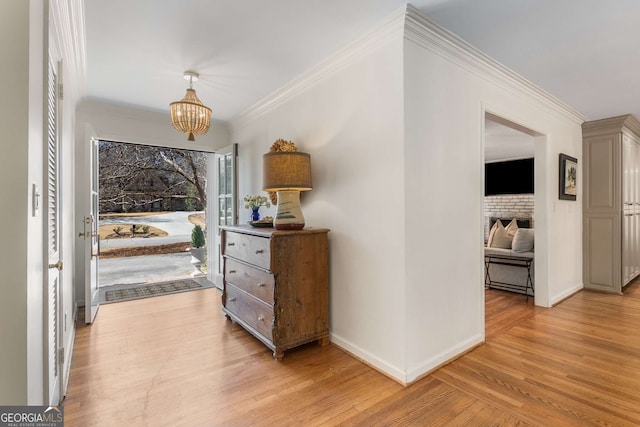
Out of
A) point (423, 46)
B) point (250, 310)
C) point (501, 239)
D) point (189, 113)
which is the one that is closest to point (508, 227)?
point (501, 239)

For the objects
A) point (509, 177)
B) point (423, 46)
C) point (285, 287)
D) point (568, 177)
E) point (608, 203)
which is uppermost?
point (423, 46)

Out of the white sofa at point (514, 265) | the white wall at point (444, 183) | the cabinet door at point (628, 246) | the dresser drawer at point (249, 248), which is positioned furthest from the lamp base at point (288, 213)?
the cabinet door at point (628, 246)

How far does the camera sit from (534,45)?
2266 millimetres

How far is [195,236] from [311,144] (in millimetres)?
3832

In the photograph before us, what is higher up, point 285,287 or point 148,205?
point 148,205

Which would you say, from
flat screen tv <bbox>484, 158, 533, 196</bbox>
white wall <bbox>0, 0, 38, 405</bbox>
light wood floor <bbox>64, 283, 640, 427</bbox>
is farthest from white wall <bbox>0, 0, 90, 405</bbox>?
flat screen tv <bbox>484, 158, 533, 196</bbox>

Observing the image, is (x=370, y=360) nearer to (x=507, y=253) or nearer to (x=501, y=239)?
(x=507, y=253)

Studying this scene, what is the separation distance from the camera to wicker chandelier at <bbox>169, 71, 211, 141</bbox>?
8.82 ft

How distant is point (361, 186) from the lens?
231 cm

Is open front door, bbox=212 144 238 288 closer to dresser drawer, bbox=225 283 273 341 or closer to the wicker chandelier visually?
dresser drawer, bbox=225 283 273 341

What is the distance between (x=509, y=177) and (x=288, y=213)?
6.44 m

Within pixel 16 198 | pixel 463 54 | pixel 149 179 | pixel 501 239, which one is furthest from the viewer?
pixel 149 179

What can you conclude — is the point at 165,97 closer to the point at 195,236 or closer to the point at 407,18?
the point at 407,18

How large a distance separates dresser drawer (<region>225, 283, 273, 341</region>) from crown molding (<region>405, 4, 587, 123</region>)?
2.19 metres
